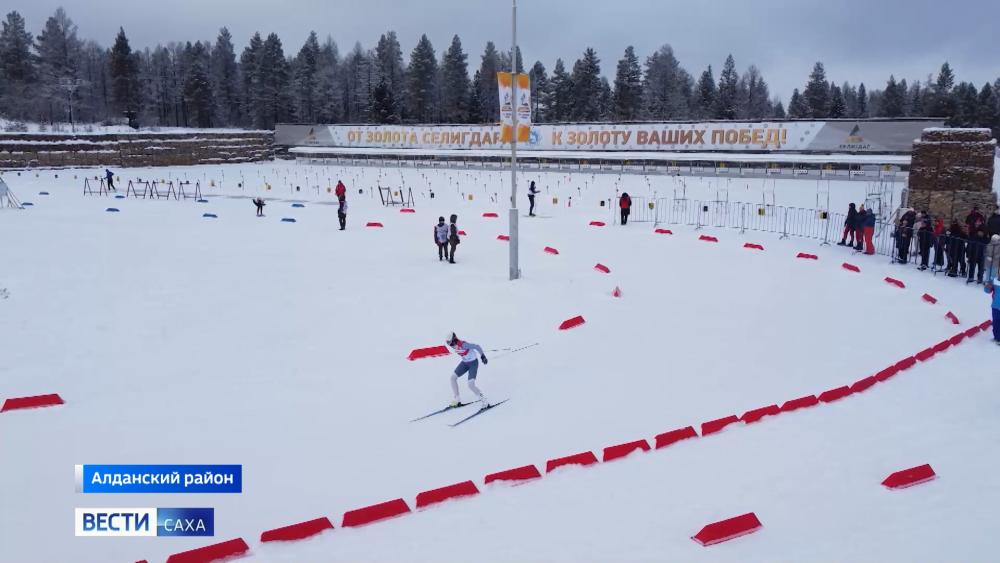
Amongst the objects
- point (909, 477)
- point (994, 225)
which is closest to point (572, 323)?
point (909, 477)

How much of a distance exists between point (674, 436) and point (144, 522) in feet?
22.3

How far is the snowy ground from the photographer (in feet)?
24.1

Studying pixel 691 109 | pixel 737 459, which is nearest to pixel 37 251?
pixel 737 459

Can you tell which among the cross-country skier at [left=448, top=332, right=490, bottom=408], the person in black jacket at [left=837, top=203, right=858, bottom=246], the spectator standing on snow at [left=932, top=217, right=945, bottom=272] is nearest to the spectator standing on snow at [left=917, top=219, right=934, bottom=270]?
the spectator standing on snow at [left=932, top=217, right=945, bottom=272]

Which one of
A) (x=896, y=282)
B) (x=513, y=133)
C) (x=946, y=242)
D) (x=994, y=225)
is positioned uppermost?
(x=513, y=133)

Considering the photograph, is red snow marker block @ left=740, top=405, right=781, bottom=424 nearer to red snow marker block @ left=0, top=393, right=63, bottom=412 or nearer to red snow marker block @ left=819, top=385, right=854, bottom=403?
red snow marker block @ left=819, top=385, right=854, bottom=403

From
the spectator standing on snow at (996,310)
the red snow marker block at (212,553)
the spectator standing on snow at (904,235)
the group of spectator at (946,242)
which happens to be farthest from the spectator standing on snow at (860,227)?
the red snow marker block at (212,553)

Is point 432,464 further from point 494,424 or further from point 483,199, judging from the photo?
point 483,199

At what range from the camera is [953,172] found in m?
23.9

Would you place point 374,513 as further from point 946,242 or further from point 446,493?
point 946,242

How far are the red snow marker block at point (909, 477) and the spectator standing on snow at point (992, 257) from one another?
12.0m

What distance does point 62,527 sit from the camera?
24.8ft

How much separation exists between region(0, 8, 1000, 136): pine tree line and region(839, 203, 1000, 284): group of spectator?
62.3 metres

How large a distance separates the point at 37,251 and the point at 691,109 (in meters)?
95.0
